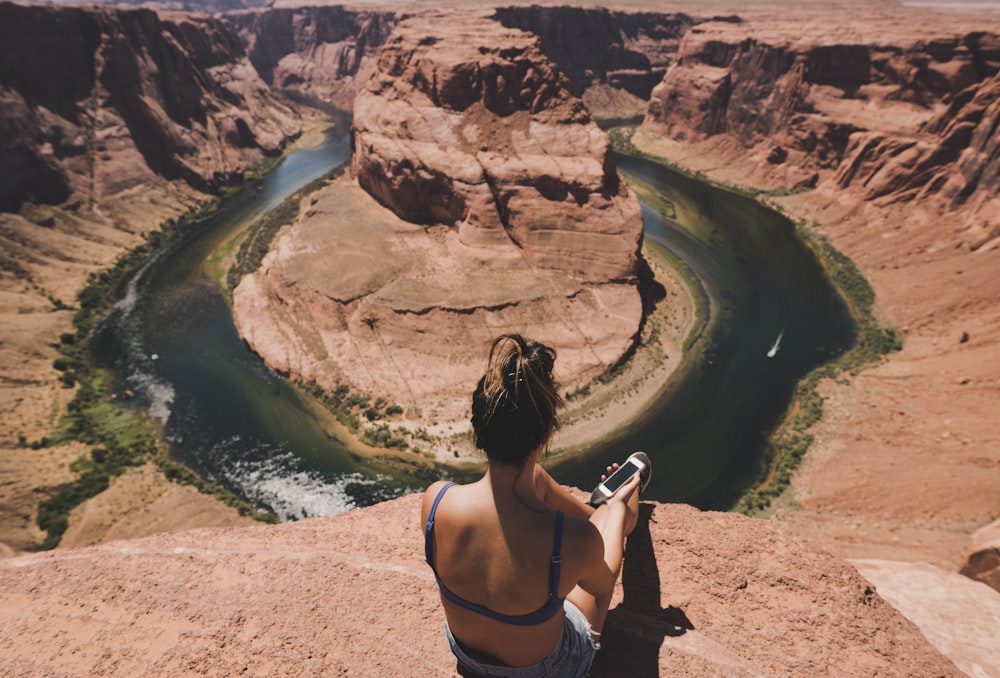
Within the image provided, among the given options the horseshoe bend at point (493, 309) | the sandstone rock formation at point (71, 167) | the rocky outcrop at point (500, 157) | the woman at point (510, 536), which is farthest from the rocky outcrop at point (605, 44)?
the woman at point (510, 536)

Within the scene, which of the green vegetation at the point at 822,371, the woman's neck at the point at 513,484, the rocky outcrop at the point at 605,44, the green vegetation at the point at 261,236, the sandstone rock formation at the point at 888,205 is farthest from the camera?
the rocky outcrop at the point at 605,44

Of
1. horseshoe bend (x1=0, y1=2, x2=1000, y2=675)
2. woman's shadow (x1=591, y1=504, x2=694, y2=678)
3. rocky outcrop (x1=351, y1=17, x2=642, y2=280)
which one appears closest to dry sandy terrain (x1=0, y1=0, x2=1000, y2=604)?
horseshoe bend (x1=0, y1=2, x2=1000, y2=675)

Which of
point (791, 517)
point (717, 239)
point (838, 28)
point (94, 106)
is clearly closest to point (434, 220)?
point (717, 239)

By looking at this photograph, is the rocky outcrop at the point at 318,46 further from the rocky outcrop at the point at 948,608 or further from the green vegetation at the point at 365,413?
the rocky outcrop at the point at 948,608

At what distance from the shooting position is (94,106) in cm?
5606

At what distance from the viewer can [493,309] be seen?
3578cm

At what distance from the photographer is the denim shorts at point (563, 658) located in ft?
13.7

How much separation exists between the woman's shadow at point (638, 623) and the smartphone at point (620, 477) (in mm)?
1128

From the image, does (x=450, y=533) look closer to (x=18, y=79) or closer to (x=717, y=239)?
(x=717, y=239)

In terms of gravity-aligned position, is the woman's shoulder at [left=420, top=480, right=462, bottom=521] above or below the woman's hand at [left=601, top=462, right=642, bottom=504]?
above

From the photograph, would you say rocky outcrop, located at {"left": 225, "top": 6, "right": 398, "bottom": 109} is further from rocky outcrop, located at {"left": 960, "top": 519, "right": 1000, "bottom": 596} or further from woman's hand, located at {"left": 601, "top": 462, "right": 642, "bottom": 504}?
woman's hand, located at {"left": 601, "top": 462, "right": 642, "bottom": 504}

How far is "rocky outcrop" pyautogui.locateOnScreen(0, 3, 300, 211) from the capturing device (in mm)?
48625

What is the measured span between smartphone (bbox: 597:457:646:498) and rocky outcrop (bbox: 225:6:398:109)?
123227 millimetres

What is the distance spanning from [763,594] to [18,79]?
236 ft
